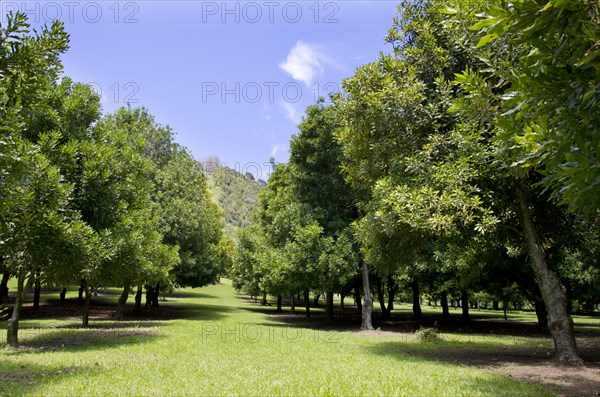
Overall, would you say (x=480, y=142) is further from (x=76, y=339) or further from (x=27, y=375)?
(x=76, y=339)

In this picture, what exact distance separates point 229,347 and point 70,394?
7838mm

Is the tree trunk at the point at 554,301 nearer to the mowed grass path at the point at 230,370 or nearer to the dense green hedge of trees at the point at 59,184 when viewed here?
the mowed grass path at the point at 230,370

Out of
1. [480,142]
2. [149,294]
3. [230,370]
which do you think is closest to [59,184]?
[230,370]

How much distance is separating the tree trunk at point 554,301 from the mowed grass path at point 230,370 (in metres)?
2.81

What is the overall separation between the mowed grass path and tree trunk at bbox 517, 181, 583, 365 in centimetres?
281

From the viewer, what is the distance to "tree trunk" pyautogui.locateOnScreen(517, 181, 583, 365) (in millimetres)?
11312

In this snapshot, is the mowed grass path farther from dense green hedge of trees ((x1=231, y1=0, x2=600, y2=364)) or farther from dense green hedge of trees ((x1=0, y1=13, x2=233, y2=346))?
Result: dense green hedge of trees ((x1=231, y1=0, x2=600, y2=364))

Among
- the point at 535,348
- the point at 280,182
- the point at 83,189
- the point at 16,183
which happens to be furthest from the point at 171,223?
the point at 535,348

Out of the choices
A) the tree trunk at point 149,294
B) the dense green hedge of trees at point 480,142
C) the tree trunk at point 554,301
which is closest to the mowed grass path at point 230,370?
the tree trunk at point 554,301

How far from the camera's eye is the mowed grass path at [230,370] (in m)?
7.89

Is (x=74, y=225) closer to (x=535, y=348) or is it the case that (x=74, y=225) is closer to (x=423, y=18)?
(x=423, y=18)

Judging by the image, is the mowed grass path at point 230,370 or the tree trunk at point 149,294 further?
the tree trunk at point 149,294

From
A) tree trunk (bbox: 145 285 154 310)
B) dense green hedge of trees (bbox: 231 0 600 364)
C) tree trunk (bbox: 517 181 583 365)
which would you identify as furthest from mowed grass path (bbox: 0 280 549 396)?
tree trunk (bbox: 145 285 154 310)

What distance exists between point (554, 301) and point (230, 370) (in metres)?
9.45
